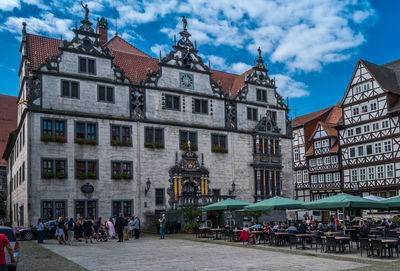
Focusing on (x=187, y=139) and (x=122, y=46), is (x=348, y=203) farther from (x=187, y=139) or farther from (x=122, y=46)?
(x=122, y=46)

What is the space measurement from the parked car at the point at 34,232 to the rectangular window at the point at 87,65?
1176cm

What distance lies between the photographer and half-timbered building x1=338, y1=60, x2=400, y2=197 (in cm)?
4534

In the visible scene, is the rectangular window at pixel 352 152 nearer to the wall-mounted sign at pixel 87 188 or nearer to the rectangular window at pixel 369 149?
the rectangular window at pixel 369 149

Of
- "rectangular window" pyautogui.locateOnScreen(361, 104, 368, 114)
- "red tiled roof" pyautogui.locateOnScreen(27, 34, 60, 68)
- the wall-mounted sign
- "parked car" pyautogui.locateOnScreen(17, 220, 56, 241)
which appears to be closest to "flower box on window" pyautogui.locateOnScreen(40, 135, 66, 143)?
the wall-mounted sign

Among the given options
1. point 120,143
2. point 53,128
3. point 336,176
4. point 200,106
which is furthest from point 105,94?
point 336,176

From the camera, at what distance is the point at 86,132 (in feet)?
108

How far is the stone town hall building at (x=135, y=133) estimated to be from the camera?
3128 centimetres

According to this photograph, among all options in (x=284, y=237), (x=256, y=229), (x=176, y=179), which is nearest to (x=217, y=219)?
(x=176, y=179)

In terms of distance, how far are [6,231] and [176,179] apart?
24.0m

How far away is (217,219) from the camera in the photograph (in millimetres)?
36750

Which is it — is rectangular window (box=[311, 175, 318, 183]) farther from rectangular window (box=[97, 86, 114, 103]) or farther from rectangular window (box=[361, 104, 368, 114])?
rectangular window (box=[97, 86, 114, 103])

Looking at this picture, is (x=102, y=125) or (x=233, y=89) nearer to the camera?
(x=102, y=125)

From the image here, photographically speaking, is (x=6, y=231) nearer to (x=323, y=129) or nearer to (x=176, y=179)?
(x=176, y=179)

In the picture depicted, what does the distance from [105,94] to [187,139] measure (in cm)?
826
